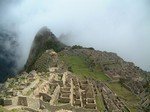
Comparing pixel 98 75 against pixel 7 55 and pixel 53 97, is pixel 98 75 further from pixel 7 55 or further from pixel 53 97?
pixel 53 97

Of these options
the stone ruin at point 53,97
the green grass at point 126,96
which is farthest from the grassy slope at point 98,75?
the stone ruin at point 53,97

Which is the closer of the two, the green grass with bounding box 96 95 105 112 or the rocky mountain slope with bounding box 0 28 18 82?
the green grass with bounding box 96 95 105 112

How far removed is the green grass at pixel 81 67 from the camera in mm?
159950

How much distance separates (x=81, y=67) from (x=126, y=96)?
131 ft

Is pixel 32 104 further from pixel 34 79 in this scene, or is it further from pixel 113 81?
pixel 113 81

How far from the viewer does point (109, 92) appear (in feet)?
427

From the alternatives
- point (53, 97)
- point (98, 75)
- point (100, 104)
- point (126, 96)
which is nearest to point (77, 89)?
point (100, 104)

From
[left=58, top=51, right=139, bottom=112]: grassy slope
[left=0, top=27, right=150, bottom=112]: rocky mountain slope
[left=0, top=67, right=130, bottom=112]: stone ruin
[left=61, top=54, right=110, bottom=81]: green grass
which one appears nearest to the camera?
[left=0, top=67, right=130, bottom=112]: stone ruin

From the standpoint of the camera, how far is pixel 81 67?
17388 cm

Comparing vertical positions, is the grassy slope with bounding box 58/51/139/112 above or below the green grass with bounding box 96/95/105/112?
above

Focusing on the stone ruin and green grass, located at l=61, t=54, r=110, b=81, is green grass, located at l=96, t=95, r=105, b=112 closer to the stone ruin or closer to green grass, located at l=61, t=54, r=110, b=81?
the stone ruin

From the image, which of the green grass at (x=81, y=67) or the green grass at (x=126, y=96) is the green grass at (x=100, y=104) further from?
the green grass at (x=81, y=67)

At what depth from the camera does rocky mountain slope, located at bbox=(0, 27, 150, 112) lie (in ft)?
246

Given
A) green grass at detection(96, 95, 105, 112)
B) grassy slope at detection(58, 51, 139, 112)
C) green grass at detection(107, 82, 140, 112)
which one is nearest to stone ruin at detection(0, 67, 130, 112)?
green grass at detection(96, 95, 105, 112)
